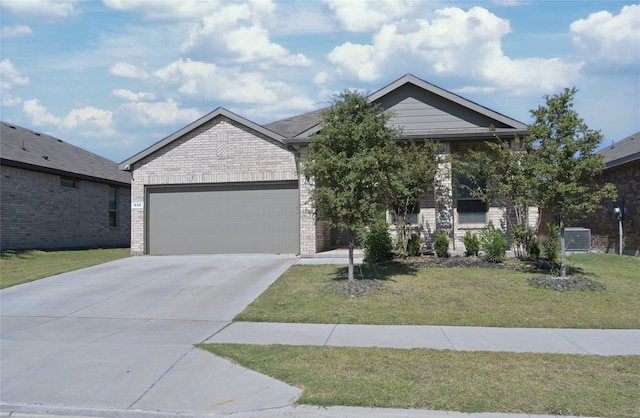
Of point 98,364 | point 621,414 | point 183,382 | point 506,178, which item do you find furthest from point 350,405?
point 506,178

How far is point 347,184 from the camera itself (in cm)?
1064

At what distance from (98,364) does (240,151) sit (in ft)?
37.1

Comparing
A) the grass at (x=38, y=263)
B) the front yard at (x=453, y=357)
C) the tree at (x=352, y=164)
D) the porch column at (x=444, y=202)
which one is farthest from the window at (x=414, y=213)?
the grass at (x=38, y=263)

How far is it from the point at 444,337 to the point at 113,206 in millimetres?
23586

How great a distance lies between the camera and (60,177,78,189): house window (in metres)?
23.2

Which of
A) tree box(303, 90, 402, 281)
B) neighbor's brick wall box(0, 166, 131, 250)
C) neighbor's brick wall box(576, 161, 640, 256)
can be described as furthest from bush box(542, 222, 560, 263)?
neighbor's brick wall box(0, 166, 131, 250)

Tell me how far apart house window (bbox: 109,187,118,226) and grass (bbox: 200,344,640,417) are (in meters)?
21.8

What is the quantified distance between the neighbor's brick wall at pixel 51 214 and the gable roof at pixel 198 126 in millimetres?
5956

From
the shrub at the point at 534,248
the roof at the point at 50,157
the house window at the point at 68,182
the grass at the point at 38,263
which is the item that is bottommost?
the grass at the point at 38,263

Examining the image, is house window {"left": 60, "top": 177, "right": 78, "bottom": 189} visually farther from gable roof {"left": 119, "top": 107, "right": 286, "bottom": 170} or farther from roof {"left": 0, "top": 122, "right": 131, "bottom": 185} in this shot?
gable roof {"left": 119, "top": 107, "right": 286, "bottom": 170}

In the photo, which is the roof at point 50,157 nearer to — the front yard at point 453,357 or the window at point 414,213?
the front yard at point 453,357

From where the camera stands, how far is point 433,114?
16.6 metres

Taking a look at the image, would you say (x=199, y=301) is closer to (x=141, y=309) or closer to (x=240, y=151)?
(x=141, y=309)

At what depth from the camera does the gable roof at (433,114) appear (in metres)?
15.9
